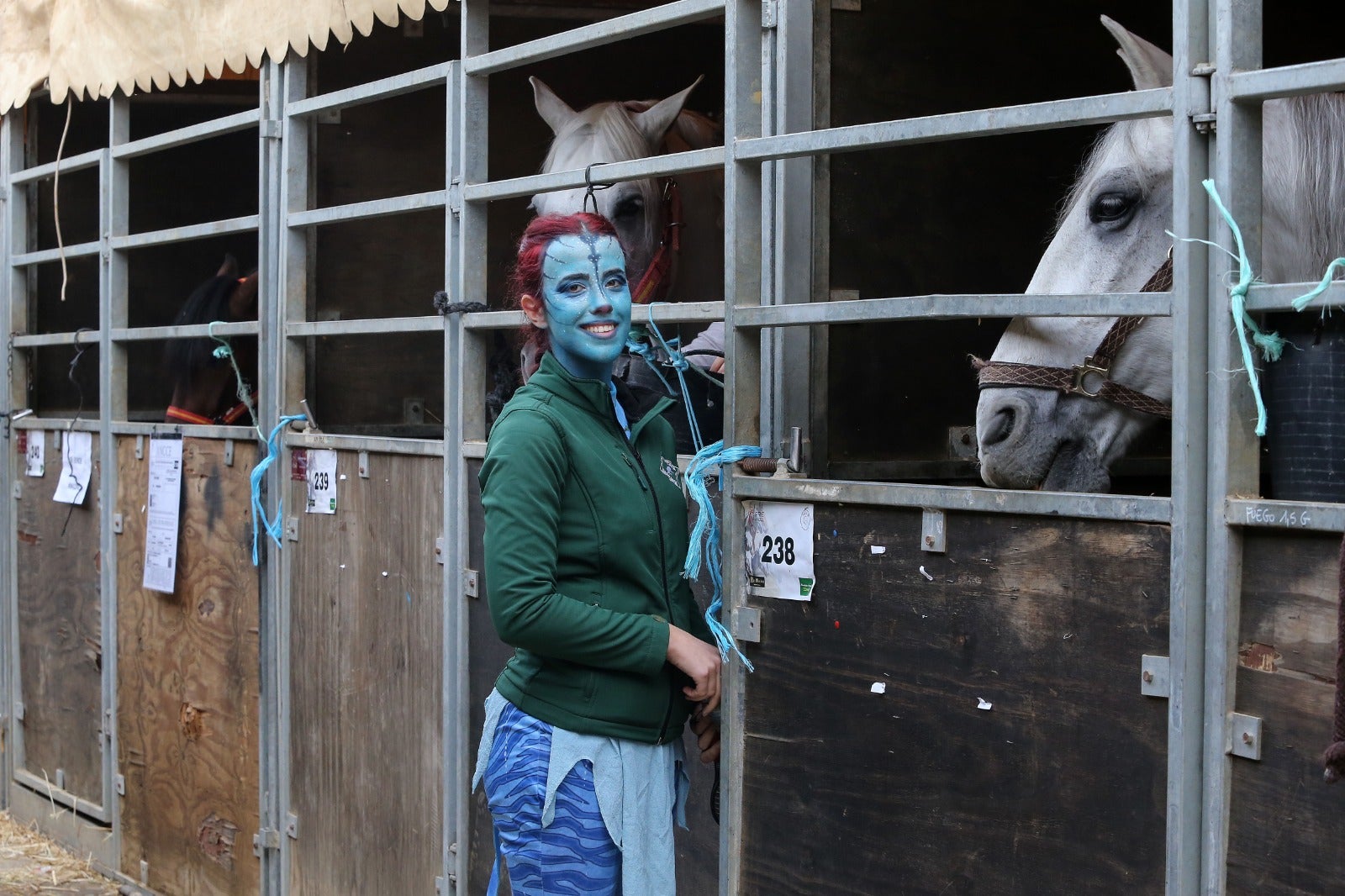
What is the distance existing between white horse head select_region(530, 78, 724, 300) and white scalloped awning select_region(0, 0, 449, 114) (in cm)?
56

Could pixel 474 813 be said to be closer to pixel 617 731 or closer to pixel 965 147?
pixel 617 731

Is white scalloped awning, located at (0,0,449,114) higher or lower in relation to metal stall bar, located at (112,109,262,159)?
higher

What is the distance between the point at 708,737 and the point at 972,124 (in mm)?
1241

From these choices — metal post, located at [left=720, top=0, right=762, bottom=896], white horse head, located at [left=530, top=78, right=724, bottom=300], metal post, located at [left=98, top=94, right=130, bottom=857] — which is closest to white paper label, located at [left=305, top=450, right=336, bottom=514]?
white horse head, located at [left=530, top=78, right=724, bottom=300]

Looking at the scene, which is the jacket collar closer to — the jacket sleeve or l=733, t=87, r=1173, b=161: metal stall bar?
the jacket sleeve

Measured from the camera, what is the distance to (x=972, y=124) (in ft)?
7.17

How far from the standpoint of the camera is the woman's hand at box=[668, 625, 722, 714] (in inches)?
90.6

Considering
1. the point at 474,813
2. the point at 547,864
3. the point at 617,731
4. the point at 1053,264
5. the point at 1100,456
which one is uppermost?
the point at 1053,264

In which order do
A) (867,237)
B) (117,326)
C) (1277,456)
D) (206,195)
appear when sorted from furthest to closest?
(206,195) < (117,326) < (867,237) < (1277,456)

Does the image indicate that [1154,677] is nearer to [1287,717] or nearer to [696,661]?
[1287,717]

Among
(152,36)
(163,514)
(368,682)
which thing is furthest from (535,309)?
(152,36)

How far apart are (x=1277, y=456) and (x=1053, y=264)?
0.78 meters

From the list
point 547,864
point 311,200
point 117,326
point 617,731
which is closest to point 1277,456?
point 617,731

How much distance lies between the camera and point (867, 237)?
316 cm
